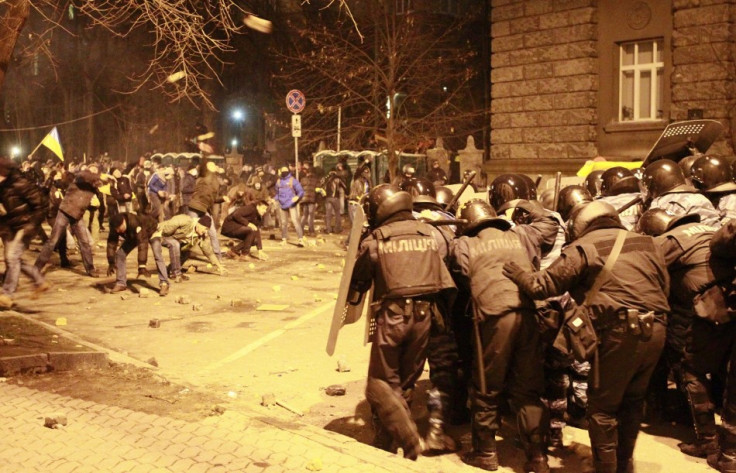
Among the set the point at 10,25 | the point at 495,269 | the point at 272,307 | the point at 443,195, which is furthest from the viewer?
the point at 272,307

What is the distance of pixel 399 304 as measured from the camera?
5.65 meters

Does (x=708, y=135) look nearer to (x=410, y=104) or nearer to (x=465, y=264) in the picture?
(x=465, y=264)

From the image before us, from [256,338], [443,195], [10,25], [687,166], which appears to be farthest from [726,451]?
[10,25]

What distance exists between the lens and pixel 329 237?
69.1ft

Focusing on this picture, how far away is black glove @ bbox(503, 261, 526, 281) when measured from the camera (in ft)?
17.8

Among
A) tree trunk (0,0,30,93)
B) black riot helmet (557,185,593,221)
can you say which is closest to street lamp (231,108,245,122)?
tree trunk (0,0,30,93)

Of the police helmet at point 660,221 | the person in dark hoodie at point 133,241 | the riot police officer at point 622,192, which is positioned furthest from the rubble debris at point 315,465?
the person in dark hoodie at point 133,241

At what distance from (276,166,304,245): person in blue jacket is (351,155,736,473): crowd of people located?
1274cm

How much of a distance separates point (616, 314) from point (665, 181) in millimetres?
2927

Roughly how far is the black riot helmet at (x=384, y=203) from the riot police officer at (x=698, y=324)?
1.90 m

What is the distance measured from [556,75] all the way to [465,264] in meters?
14.9

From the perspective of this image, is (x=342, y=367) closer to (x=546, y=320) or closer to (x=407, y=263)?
(x=407, y=263)

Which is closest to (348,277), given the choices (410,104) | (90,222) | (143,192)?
(90,222)

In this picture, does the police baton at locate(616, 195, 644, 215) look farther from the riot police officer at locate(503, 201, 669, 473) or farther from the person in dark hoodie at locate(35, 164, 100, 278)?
the person in dark hoodie at locate(35, 164, 100, 278)
